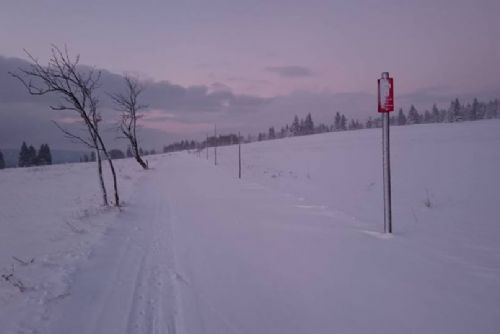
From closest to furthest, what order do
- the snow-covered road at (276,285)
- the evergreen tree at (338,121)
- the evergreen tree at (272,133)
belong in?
the snow-covered road at (276,285)
the evergreen tree at (338,121)
the evergreen tree at (272,133)

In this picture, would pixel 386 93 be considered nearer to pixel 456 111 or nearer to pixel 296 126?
pixel 456 111

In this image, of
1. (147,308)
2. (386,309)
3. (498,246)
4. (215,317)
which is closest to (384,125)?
(498,246)

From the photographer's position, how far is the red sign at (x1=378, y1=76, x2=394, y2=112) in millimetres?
6453

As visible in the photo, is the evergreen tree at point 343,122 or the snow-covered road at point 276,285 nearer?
the snow-covered road at point 276,285

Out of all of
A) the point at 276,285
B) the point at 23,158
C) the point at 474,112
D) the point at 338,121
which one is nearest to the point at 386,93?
the point at 276,285

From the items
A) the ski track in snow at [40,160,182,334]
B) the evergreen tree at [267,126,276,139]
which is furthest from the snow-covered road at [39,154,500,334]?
the evergreen tree at [267,126,276,139]

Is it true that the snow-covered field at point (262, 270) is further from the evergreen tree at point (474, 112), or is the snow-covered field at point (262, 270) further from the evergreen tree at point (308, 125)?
the evergreen tree at point (308, 125)

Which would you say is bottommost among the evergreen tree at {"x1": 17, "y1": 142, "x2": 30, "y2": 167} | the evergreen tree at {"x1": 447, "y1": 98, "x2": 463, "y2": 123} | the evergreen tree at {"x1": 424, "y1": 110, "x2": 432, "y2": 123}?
the evergreen tree at {"x1": 17, "y1": 142, "x2": 30, "y2": 167}

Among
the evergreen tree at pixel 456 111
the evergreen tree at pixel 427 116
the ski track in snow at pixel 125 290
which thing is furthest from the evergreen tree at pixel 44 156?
the evergreen tree at pixel 427 116

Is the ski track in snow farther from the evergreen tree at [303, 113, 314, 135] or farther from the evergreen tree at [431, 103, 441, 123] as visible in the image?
the evergreen tree at [431, 103, 441, 123]

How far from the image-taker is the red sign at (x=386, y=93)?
254 inches

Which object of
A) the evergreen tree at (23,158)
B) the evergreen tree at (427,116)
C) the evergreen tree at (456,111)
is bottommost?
the evergreen tree at (23,158)

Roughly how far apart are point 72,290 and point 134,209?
7544 mm

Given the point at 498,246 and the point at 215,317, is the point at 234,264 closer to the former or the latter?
the point at 215,317
